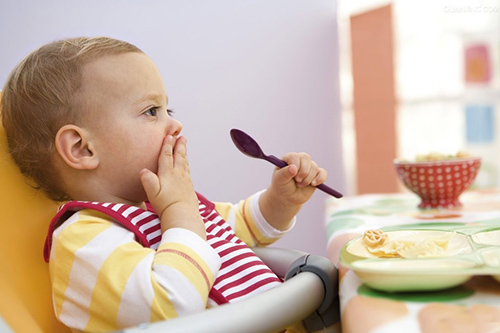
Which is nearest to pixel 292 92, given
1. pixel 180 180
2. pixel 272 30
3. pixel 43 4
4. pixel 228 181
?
pixel 272 30

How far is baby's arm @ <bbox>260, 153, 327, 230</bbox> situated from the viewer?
32.9 inches

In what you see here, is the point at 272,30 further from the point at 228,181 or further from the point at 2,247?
the point at 2,247

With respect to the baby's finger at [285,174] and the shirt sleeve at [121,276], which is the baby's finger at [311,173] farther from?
the shirt sleeve at [121,276]

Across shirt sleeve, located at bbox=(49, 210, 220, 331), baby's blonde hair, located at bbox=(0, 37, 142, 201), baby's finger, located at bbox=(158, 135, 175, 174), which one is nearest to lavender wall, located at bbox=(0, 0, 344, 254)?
baby's blonde hair, located at bbox=(0, 37, 142, 201)

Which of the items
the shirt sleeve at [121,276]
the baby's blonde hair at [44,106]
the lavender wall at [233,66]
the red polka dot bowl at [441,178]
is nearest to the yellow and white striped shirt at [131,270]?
the shirt sleeve at [121,276]

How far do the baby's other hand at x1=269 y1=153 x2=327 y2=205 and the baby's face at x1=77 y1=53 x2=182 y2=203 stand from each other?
7.7 inches

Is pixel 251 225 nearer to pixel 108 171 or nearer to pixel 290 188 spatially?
pixel 290 188

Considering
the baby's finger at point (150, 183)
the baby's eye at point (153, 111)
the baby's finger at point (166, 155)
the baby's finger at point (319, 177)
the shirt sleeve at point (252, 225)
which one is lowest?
the shirt sleeve at point (252, 225)

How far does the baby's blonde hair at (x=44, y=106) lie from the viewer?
0.76 m

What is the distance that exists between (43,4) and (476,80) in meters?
1.61

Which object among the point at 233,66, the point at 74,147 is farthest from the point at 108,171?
the point at 233,66

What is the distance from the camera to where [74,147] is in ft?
2.48

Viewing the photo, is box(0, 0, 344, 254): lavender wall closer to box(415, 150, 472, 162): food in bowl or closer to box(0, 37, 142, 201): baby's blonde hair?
box(0, 37, 142, 201): baby's blonde hair

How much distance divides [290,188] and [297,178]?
35 millimetres
